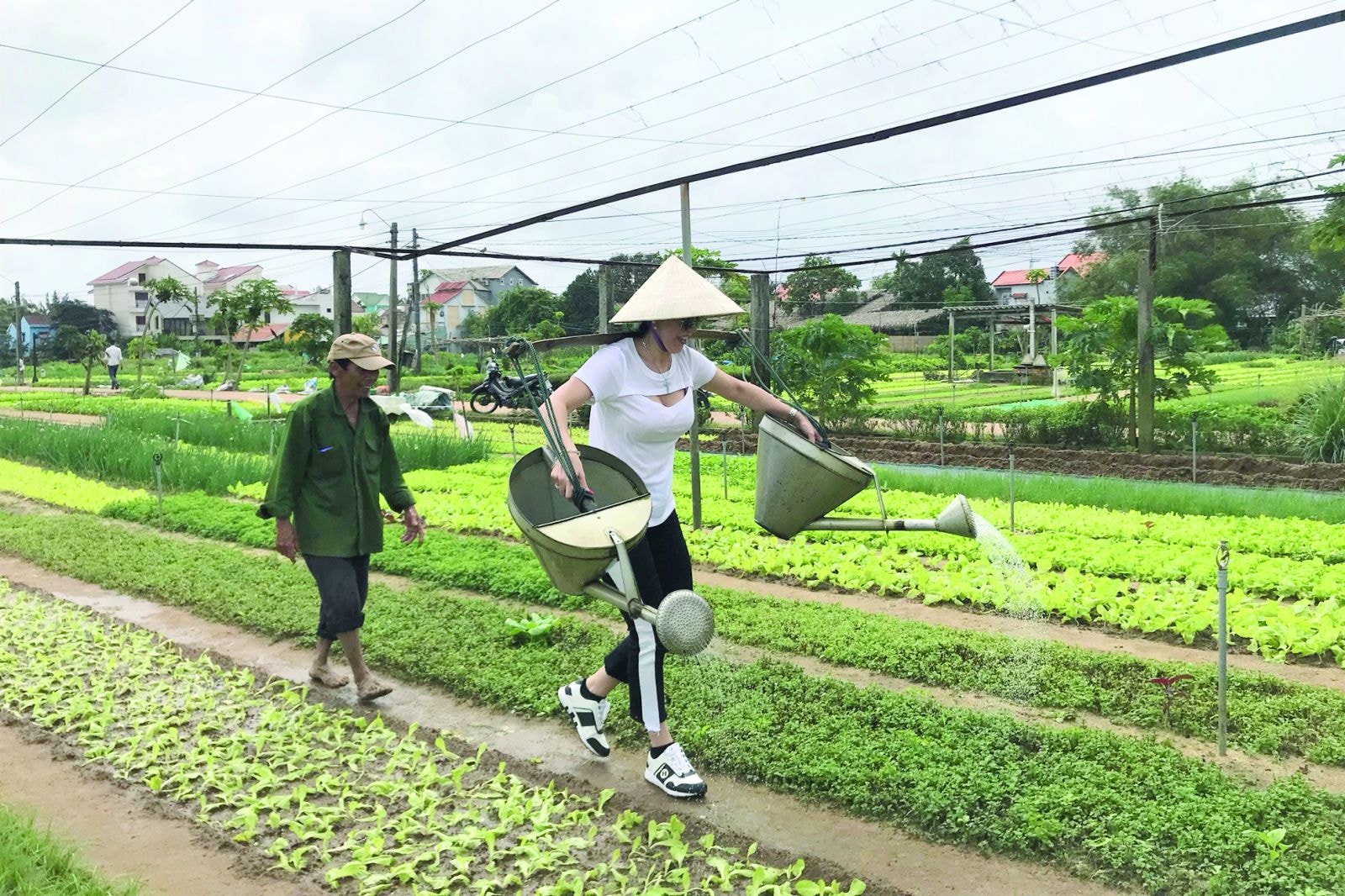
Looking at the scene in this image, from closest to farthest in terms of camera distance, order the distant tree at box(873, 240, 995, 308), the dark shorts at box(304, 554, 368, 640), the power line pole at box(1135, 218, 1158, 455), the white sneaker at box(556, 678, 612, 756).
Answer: the white sneaker at box(556, 678, 612, 756)
the dark shorts at box(304, 554, 368, 640)
the power line pole at box(1135, 218, 1158, 455)
the distant tree at box(873, 240, 995, 308)

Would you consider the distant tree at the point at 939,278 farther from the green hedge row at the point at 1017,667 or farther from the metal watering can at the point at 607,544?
the metal watering can at the point at 607,544

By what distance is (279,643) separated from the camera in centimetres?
600

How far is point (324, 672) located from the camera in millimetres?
5191

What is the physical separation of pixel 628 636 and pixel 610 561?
0.58m

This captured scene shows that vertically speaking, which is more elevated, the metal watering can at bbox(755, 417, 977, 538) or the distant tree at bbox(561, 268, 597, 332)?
the distant tree at bbox(561, 268, 597, 332)

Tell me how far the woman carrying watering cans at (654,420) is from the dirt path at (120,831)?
1278 millimetres

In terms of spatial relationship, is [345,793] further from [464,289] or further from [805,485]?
[464,289]

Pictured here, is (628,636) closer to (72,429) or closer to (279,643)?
(279,643)

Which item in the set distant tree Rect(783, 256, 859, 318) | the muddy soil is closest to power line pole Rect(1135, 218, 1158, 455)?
the muddy soil

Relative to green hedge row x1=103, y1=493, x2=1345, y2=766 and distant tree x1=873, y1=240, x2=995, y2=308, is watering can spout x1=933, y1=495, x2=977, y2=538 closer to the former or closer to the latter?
green hedge row x1=103, y1=493, x2=1345, y2=766

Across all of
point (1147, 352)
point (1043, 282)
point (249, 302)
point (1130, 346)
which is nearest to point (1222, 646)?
point (1147, 352)

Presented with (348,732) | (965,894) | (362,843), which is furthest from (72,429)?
(965,894)

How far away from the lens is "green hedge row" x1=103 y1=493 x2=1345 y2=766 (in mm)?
4270

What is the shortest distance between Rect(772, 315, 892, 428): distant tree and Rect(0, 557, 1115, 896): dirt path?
12181mm
